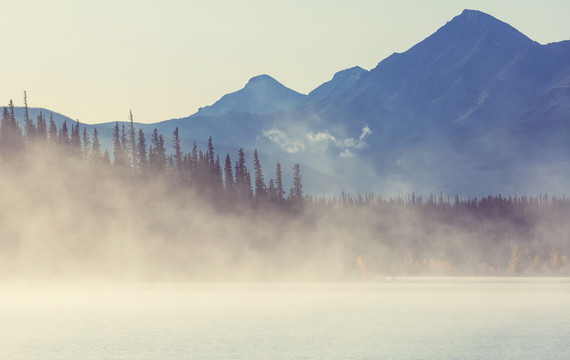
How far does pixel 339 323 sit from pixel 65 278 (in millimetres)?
83085

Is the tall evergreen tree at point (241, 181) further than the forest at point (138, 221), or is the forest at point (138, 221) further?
the tall evergreen tree at point (241, 181)

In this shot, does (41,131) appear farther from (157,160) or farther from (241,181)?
(241,181)

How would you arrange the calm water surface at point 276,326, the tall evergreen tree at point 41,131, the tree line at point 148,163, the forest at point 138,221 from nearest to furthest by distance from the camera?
the calm water surface at point 276,326
the forest at point 138,221
the tree line at point 148,163
the tall evergreen tree at point 41,131

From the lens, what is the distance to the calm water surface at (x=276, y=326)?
62.1 m

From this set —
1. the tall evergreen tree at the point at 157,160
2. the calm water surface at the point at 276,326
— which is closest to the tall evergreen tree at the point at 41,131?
the tall evergreen tree at the point at 157,160

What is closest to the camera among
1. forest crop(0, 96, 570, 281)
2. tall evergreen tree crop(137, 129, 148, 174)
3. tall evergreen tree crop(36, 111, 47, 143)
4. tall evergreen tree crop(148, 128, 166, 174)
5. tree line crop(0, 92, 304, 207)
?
forest crop(0, 96, 570, 281)

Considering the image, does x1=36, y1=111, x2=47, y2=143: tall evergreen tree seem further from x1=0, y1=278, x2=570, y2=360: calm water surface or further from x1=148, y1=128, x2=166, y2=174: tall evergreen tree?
x1=0, y1=278, x2=570, y2=360: calm water surface

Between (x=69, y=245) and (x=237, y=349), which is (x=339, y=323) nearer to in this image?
(x=237, y=349)

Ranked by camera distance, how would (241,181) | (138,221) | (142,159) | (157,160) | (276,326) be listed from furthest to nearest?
1. (241,181)
2. (142,159)
3. (157,160)
4. (138,221)
5. (276,326)

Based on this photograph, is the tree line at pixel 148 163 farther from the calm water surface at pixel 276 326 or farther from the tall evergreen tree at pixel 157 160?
the calm water surface at pixel 276 326

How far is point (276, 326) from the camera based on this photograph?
3169 inches

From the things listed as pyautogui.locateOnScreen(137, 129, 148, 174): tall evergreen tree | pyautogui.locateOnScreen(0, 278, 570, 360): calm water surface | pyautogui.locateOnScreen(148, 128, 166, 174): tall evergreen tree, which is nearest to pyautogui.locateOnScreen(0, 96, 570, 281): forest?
pyautogui.locateOnScreen(148, 128, 166, 174): tall evergreen tree

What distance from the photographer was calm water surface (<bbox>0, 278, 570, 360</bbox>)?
204 feet

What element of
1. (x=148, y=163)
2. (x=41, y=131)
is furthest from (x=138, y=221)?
(x=41, y=131)
